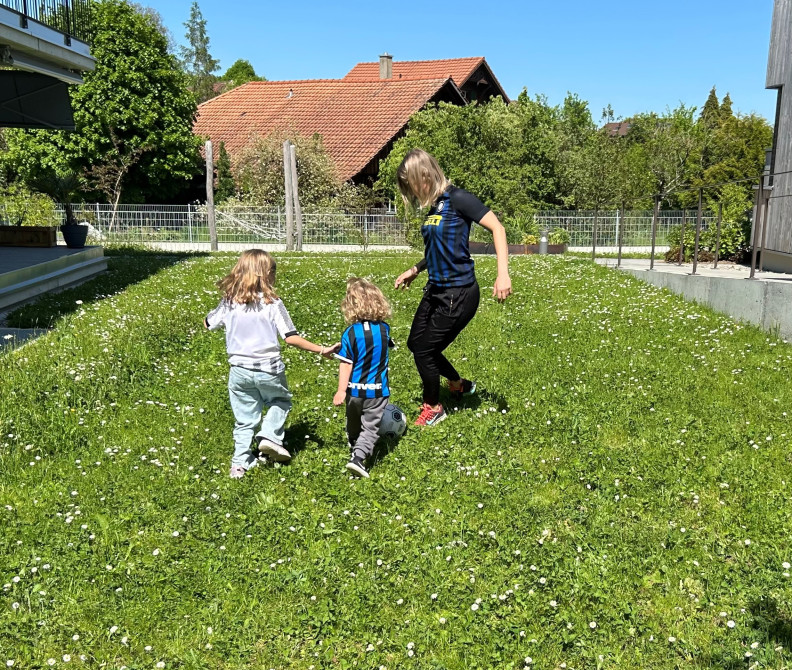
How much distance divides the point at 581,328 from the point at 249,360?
583 cm

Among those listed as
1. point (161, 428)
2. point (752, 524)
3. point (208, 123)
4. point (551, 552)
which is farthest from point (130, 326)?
point (208, 123)

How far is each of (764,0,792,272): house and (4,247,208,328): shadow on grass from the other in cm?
1136

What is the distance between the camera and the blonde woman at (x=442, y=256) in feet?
18.4

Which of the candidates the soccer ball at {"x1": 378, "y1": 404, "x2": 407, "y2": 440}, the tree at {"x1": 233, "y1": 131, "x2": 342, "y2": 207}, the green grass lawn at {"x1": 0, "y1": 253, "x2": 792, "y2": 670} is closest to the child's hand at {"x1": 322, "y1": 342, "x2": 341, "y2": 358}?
the soccer ball at {"x1": 378, "y1": 404, "x2": 407, "y2": 440}

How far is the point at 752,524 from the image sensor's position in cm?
455

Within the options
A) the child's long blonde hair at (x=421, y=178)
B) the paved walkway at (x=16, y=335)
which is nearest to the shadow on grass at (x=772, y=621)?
the child's long blonde hair at (x=421, y=178)

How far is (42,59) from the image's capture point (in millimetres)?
11820

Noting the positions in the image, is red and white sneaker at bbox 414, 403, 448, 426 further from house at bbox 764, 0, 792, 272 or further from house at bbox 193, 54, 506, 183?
house at bbox 193, 54, 506, 183

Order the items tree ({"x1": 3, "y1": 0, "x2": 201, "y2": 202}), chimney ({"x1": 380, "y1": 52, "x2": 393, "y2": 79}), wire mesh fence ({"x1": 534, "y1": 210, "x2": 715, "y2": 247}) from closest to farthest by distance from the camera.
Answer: wire mesh fence ({"x1": 534, "y1": 210, "x2": 715, "y2": 247})
tree ({"x1": 3, "y1": 0, "x2": 201, "y2": 202})
chimney ({"x1": 380, "y1": 52, "x2": 393, "y2": 79})

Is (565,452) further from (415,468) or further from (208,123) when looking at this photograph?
(208,123)

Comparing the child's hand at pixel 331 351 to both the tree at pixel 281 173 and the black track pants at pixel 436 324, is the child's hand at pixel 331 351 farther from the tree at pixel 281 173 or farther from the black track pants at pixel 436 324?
the tree at pixel 281 173

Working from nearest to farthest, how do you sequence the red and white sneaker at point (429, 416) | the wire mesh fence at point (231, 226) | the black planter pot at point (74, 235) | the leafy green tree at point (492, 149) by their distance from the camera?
the red and white sneaker at point (429, 416) < the black planter pot at point (74, 235) < the wire mesh fence at point (231, 226) < the leafy green tree at point (492, 149)

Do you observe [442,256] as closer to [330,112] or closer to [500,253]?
[500,253]

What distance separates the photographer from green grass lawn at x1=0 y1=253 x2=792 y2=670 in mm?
3623
